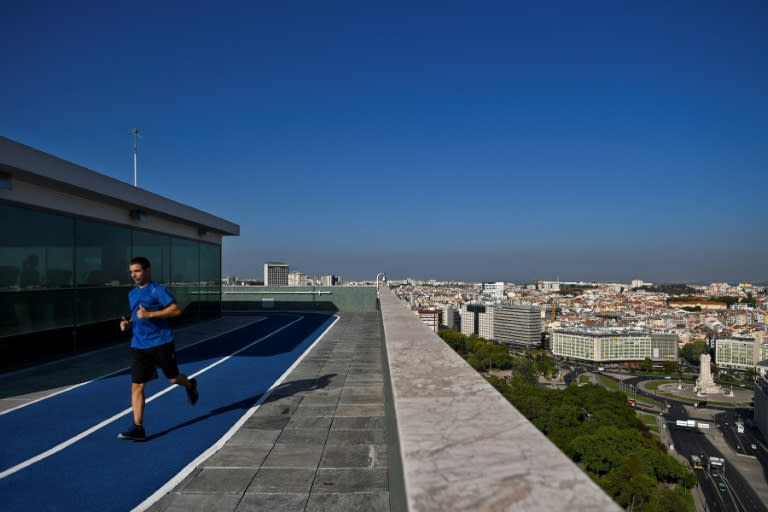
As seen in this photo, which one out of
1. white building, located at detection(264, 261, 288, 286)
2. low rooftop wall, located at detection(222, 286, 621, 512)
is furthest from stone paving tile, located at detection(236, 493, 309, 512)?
white building, located at detection(264, 261, 288, 286)

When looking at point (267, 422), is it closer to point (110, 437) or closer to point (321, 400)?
point (321, 400)

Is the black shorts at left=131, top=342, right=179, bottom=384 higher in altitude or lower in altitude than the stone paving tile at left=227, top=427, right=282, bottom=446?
higher

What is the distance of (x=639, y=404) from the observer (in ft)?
235

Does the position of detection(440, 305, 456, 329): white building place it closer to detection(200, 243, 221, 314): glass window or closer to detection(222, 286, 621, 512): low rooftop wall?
detection(200, 243, 221, 314): glass window

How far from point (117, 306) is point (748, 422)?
79.6 meters

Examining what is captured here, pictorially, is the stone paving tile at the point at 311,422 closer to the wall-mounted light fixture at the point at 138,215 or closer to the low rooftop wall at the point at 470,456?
the low rooftop wall at the point at 470,456

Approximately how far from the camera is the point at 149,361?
14.1 ft

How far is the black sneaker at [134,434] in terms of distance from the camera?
4.18 metres

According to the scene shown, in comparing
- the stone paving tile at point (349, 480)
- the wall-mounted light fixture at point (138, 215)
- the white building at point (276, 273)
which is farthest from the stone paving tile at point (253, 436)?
the white building at point (276, 273)

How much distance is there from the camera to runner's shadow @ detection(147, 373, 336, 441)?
461cm

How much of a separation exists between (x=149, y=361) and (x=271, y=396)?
1805 mm

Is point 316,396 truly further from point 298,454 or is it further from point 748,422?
point 748,422

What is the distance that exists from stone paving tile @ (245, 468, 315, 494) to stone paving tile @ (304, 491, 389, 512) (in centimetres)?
17

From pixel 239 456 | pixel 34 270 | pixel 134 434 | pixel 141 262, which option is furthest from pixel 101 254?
pixel 239 456
